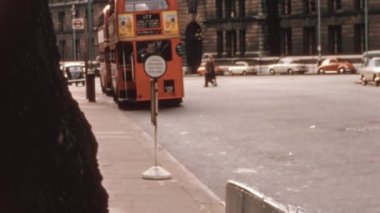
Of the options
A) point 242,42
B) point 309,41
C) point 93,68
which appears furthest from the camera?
point 242,42

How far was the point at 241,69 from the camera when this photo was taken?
90.4 metres

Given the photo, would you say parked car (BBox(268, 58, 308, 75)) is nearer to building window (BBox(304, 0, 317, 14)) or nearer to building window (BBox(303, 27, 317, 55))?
building window (BBox(303, 27, 317, 55))

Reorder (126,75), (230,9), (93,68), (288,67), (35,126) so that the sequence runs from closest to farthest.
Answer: (35,126)
(126,75)
(93,68)
(288,67)
(230,9)

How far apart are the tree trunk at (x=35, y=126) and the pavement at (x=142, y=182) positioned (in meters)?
6.70

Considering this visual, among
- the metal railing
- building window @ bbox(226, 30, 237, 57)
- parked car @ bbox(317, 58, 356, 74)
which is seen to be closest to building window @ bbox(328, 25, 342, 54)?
parked car @ bbox(317, 58, 356, 74)

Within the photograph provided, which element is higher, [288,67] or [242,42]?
[242,42]

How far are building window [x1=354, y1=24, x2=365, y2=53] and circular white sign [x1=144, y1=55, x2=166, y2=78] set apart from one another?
76.3 meters

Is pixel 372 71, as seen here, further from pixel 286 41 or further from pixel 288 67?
pixel 286 41

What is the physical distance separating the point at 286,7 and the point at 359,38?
981 centimetres

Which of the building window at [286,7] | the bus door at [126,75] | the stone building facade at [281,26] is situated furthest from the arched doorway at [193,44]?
the bus door at [126,75]

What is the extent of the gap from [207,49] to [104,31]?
206 ft

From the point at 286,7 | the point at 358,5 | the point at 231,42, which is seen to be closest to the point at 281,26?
the point at 286,7

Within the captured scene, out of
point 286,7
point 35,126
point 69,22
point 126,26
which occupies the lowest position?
point 35,126

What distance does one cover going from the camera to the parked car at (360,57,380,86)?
164 feet
